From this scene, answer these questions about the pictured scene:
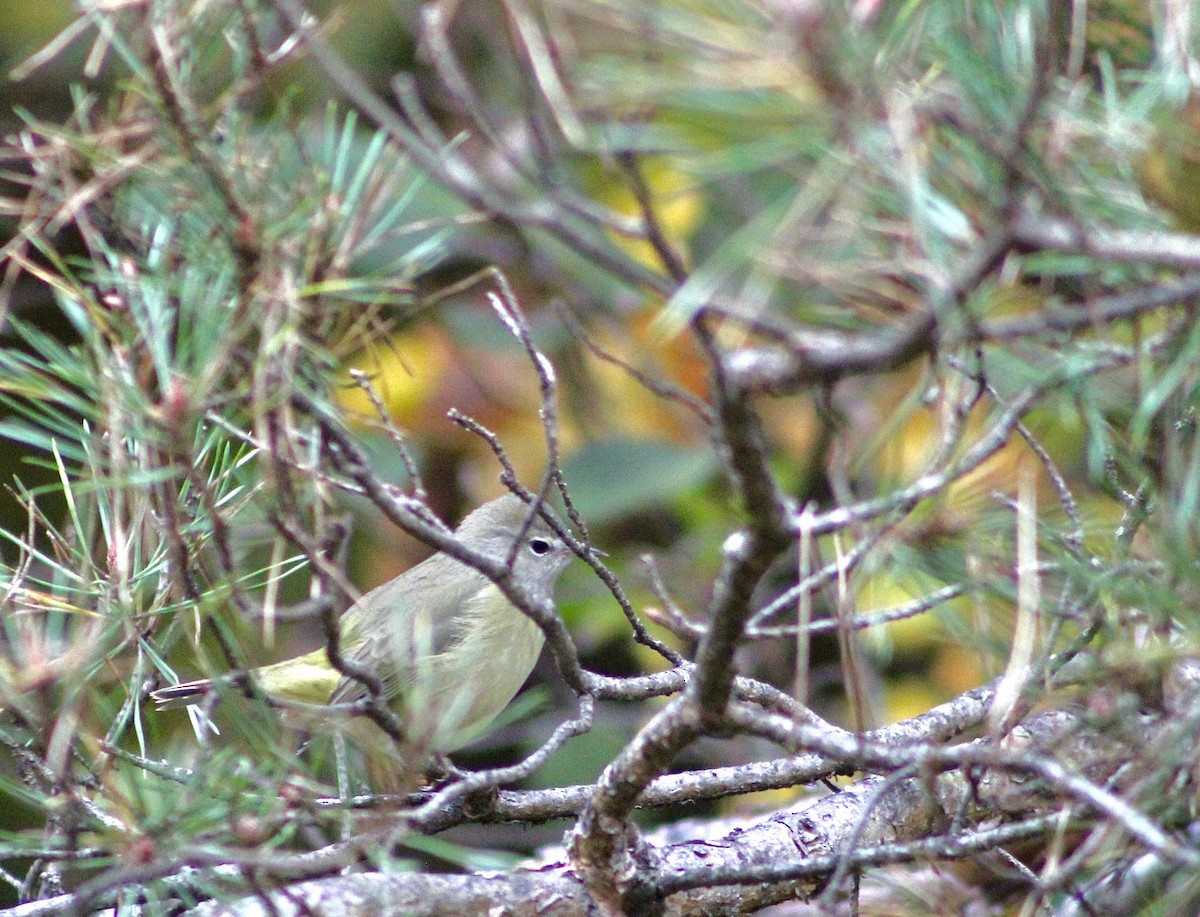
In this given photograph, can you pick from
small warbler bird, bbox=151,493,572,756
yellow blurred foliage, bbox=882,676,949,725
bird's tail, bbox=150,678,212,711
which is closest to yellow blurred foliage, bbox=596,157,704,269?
small warbler bird, bbox=151,493,572,756

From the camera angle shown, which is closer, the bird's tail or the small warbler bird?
the bird's tail

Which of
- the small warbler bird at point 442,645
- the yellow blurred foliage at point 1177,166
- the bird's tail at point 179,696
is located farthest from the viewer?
the small warbler bird at point 442,645

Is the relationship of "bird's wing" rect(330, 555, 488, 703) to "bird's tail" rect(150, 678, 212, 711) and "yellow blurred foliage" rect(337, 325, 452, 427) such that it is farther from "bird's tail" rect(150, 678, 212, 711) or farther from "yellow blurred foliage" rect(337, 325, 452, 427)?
"yellow blurred foliage" rect(337, 325, 452, 427)

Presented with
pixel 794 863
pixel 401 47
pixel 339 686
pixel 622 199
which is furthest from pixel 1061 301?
pixel 401 47

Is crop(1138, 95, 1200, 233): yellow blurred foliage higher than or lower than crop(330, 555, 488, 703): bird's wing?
higher

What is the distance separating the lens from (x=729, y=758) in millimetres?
4699

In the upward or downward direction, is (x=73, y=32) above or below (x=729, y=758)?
above

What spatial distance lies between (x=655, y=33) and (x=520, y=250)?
412cm

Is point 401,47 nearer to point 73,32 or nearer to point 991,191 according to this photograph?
point 73,32

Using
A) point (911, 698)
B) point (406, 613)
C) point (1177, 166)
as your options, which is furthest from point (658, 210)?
point (1177, 166)

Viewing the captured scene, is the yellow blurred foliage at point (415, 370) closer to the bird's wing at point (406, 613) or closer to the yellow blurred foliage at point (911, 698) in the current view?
the bird's wing at point (406, 613)

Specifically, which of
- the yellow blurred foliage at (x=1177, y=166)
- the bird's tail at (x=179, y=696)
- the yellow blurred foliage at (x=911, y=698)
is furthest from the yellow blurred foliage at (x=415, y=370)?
the yellow blurred foliage at (x=1177, y=166)

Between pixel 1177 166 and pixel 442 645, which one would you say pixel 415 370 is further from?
pixel 1177 166

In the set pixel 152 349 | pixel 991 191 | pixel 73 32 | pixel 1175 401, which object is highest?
pixel 73 32
